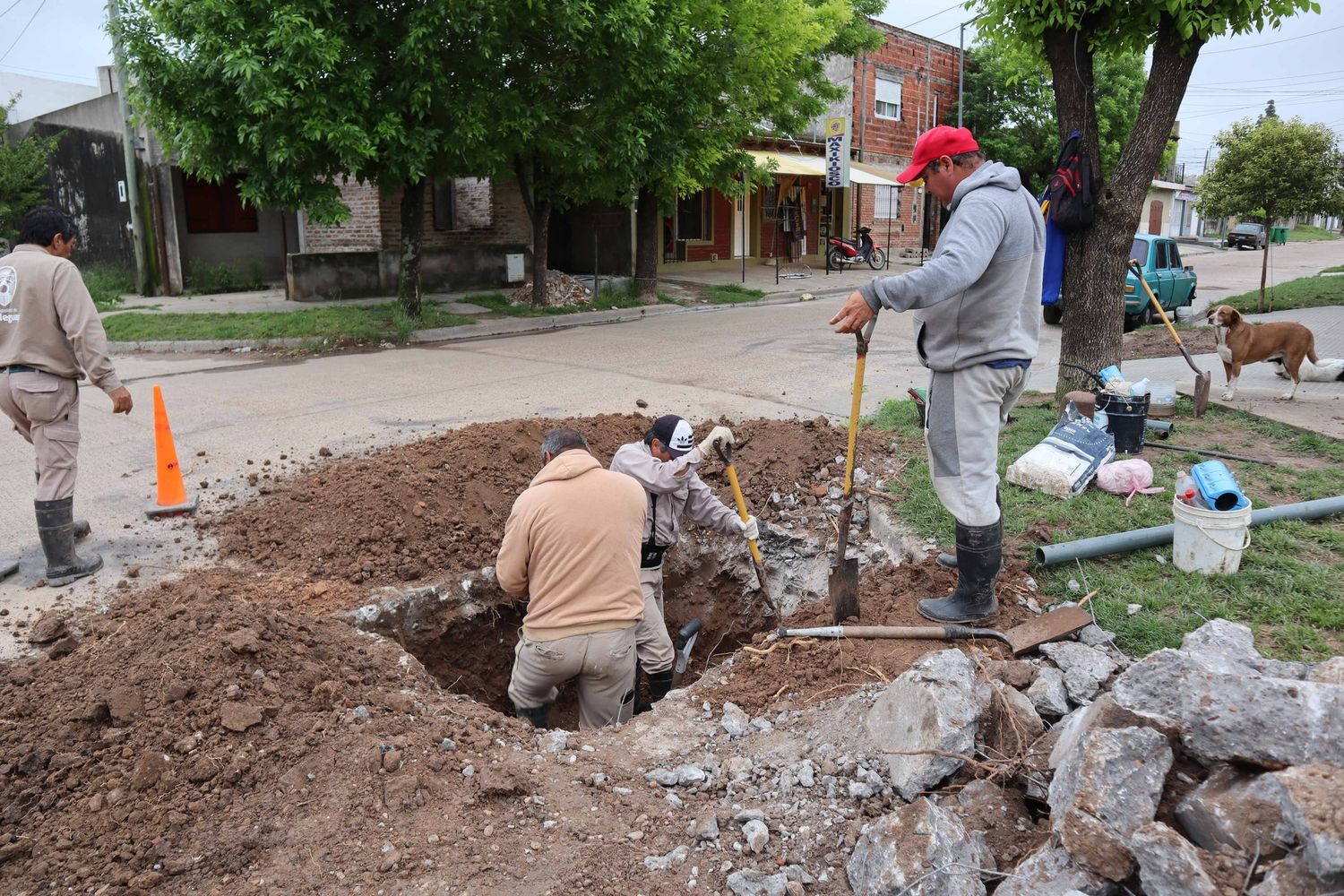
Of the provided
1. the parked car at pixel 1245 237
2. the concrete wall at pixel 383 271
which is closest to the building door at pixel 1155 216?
the parked car at pixel 1245 237

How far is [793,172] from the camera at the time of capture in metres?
24.2

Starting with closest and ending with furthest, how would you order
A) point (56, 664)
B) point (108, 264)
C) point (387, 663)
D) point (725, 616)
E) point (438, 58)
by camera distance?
point (56, 664) → point (387, 663) → point (725, 616) → point (438, 58) → point (108, 264)

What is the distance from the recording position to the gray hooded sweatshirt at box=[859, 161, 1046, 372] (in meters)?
3.69

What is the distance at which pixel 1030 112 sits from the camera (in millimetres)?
31984

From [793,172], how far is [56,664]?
22370 mm

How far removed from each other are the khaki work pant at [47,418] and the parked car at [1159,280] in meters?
14.2

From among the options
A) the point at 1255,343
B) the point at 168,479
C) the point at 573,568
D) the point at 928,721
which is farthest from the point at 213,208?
the point at 928,721

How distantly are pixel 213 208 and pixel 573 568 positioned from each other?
1900 cm

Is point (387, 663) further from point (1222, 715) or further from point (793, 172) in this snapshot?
point (793, 172)

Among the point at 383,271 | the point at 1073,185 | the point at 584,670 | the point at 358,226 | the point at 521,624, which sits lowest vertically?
the point at 521,624

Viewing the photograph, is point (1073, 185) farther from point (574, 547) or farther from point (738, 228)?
point (738, 228)

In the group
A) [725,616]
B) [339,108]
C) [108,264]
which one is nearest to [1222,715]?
[725,616]

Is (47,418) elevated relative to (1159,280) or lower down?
lower down

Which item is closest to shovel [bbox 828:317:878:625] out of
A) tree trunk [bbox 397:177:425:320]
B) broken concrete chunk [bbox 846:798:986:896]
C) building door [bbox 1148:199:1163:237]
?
broken concrete chunk [bbox 846:798:986:896]
